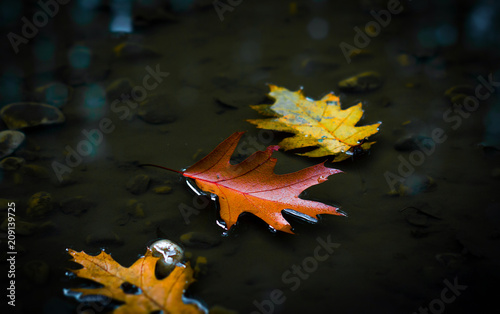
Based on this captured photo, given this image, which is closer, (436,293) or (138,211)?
(436,293)

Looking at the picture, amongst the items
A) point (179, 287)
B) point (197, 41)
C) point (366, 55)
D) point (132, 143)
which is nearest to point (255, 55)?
point (197, 41)

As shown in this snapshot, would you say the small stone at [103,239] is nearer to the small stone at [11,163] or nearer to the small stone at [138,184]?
the small stone at [138,184]

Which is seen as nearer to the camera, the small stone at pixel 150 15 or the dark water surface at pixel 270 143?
the dark water surface at pixel 270 143

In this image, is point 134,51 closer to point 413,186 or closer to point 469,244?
point 413,186

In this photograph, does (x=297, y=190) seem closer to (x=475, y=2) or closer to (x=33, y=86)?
(x=33, y=86)

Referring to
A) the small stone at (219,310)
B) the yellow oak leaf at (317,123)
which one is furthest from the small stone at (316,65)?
the small stone at (219,310)
